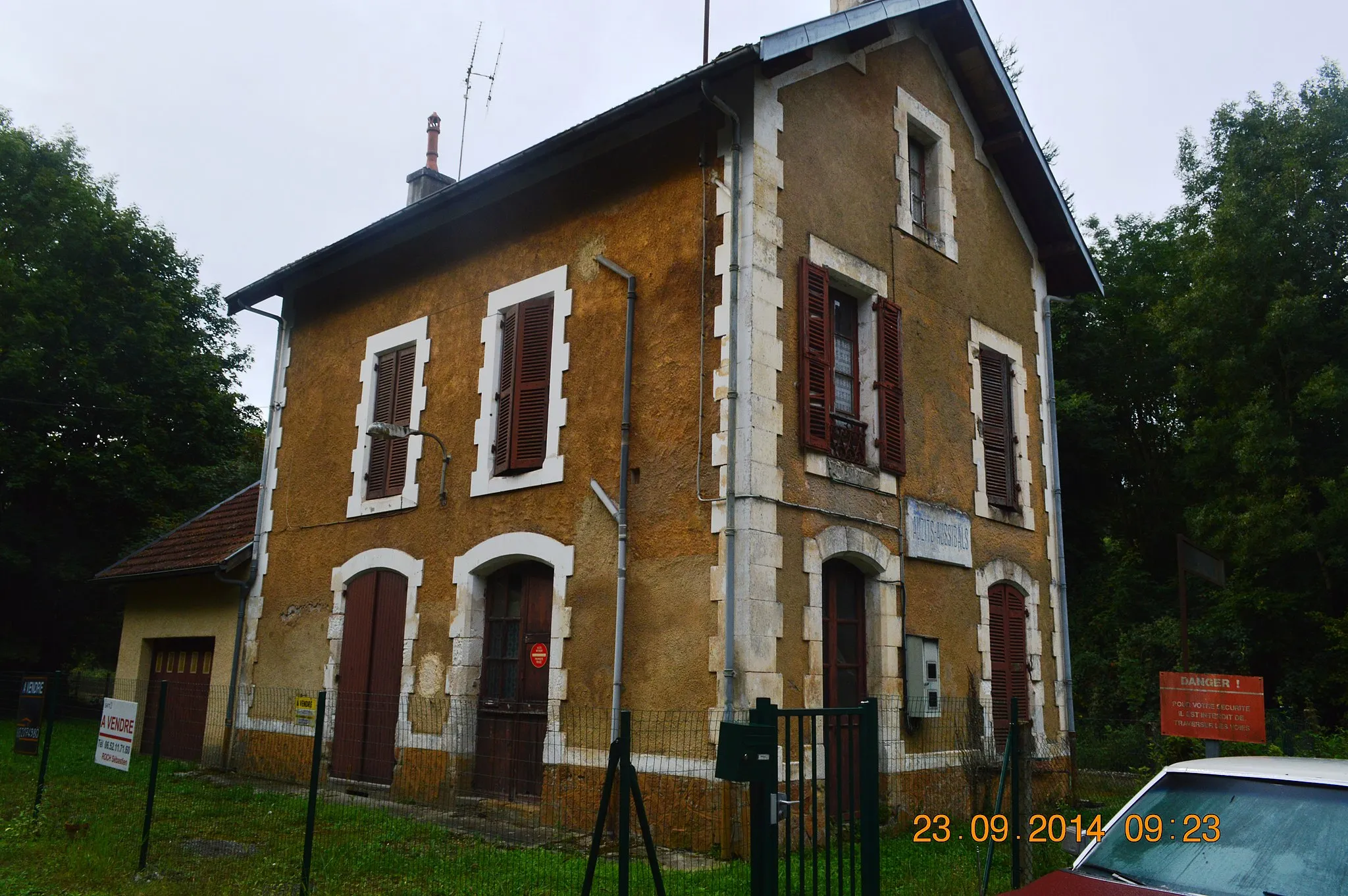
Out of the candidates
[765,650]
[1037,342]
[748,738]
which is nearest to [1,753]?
[765,650]

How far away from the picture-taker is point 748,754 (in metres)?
4.71

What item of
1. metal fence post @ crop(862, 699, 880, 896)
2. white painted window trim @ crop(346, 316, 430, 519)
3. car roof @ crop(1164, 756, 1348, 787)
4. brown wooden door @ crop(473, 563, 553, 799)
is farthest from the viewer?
white painted window trim @ crop(346, 316, 430, 519)

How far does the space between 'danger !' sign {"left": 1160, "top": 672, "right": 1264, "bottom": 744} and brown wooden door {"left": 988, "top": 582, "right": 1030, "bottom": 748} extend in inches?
69.3

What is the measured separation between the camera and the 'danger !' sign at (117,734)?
7801mm

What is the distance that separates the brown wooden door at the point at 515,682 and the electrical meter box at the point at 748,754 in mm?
5167

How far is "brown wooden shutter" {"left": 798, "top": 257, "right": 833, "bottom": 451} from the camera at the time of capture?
9.10 m

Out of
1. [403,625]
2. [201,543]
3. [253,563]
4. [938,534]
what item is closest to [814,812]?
[938,534]

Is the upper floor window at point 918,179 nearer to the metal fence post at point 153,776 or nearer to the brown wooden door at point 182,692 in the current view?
the metal fence post at point 153,776

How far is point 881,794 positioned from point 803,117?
249 inches

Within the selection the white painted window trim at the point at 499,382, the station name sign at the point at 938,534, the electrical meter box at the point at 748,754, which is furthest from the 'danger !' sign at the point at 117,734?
the station name sign at the point at 938,534

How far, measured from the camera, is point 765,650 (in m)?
8.23

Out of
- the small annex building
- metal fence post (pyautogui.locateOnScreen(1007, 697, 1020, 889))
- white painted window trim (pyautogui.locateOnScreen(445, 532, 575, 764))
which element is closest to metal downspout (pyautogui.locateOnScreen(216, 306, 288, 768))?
the small annex building

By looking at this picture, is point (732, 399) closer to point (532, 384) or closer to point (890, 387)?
point (890, 387)

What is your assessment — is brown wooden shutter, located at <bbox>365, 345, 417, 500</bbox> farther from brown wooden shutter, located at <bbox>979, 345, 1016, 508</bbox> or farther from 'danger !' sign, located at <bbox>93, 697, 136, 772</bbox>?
brown wooden shutter, located at <bbox>979, 345, 1016, 508</bbox>
